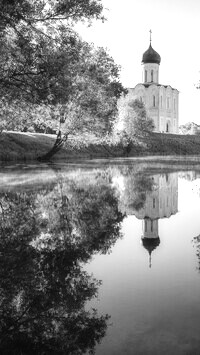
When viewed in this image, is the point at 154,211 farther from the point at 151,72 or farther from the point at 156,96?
the point at 156,96

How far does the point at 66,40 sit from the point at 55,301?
15.0m

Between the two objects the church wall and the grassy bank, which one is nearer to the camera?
the grassy bank

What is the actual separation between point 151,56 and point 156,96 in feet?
33.0

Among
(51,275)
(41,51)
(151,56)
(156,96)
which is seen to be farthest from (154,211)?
(156,96)

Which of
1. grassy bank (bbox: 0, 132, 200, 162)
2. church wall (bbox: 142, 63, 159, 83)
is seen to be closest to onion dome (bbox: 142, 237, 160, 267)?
grassy bank (bbox: 0, 132, 200, 162)

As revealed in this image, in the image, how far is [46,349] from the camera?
2643 mm

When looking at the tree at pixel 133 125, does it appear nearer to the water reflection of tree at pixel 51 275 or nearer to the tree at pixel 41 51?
the tree at pixel 41 51

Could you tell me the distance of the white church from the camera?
94125 millimetres

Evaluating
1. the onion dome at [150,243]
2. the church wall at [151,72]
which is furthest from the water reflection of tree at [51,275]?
the church wall at [151,72]

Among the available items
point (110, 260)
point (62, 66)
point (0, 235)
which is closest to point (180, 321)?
point (110, 260)

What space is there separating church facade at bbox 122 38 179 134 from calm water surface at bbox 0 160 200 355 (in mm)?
85128

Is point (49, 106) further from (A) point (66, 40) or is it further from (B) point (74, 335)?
(B) point (74, 335)

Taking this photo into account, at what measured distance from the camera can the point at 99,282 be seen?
155 inches

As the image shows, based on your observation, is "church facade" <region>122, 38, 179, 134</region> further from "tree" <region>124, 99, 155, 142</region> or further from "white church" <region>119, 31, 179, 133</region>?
"tree" <region>124, 99, 155, 142</region>
